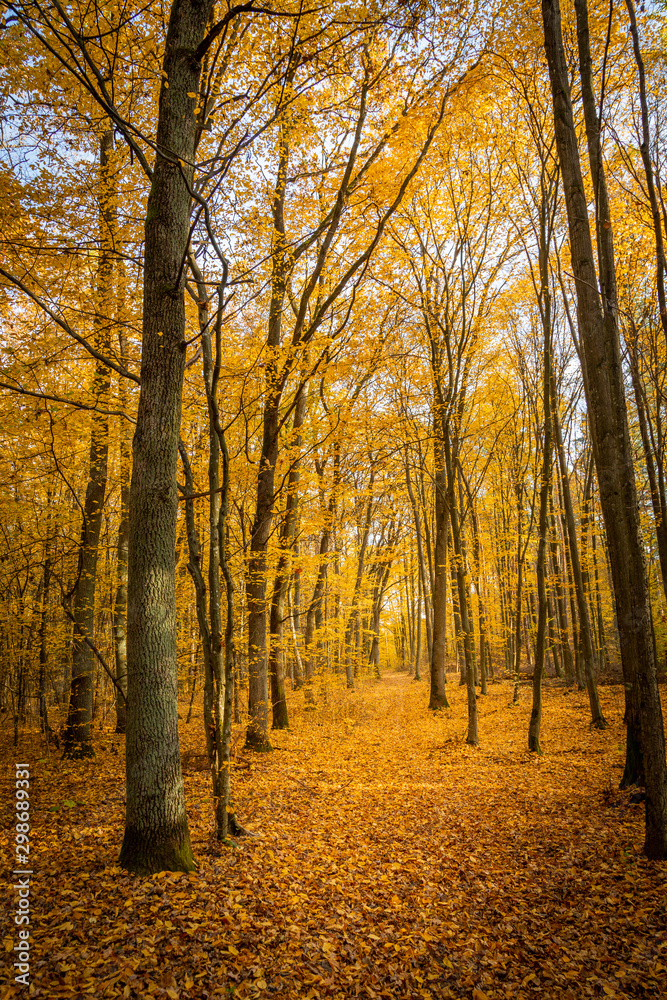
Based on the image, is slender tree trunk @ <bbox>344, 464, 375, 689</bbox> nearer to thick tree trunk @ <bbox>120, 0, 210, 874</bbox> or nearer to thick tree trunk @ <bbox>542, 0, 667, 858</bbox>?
thick tree trunk @ <bbox>542, 0, 667, 858</bbox>

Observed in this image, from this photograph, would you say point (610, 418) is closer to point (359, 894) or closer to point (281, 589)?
point (359, 894)

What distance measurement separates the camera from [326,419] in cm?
923

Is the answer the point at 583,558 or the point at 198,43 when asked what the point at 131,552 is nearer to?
the point at 198,43

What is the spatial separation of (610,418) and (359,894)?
16.0 ft

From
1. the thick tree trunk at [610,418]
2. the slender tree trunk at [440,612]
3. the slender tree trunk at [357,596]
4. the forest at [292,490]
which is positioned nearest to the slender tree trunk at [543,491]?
the forest at [292,490]

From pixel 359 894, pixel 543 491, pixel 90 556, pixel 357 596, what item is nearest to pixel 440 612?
pixel 357 596

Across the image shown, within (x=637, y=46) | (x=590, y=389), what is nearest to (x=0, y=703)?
(x=590, y=389)

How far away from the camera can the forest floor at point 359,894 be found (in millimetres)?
2785

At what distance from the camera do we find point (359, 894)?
3.85 metres

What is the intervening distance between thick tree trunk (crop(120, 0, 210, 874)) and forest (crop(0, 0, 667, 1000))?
0.02m

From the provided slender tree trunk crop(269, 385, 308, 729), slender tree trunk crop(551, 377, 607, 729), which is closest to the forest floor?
slender tree trunk crop(269, 385, 308, 729)

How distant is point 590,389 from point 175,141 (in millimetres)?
4604

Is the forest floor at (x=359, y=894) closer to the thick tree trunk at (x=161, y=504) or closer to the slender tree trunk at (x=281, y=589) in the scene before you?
the thick tree trunk at (x=161, y=504)

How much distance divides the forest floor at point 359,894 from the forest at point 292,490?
0.09 feet
